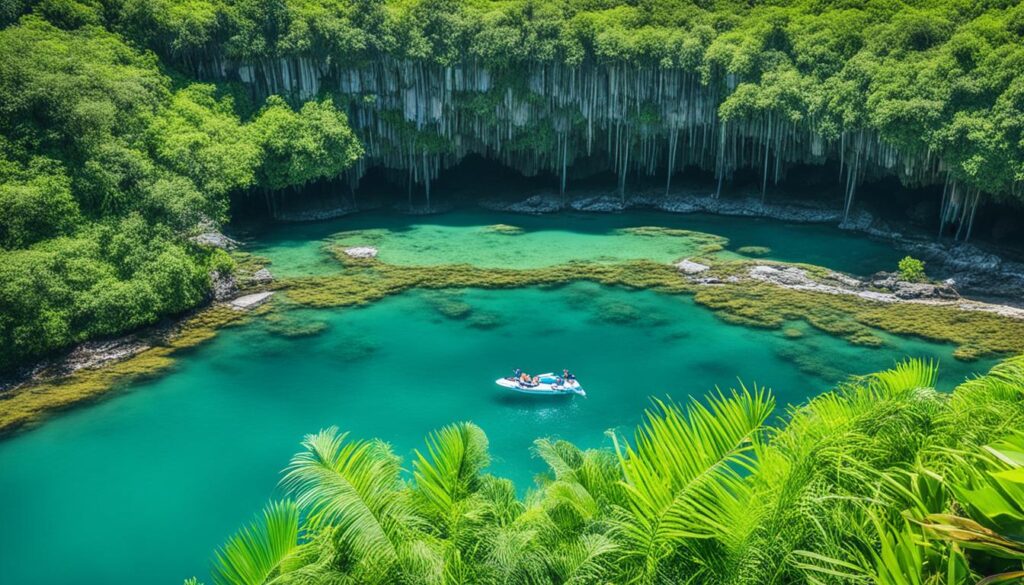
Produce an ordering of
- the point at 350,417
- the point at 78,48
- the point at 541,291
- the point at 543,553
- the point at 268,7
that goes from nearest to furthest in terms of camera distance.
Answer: the point at 543,553, the point at 350,417, the point at 541,291, the point at 78,48, the point at 268,7

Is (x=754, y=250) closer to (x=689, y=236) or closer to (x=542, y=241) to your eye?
(x=689, y=236)

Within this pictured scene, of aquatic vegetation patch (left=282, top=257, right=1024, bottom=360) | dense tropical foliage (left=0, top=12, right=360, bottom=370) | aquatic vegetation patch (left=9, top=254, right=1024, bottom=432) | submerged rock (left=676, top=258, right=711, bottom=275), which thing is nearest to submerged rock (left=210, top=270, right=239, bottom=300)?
dense tropical foliage (left=0, top=12, right=360, bottom=370)

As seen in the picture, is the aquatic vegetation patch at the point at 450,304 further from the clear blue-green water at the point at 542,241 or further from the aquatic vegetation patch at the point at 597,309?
the clear blue-green water at the point at 542,241

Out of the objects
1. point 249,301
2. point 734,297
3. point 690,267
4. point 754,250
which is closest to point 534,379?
point 734,297

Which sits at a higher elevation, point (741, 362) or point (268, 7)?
point (268, 7)

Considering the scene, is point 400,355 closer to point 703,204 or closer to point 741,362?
point 741,362

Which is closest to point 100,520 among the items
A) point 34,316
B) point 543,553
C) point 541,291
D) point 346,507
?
point 34,316

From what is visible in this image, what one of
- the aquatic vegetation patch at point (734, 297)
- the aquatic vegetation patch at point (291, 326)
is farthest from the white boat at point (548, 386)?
the aquatic vegetation patch at point (291, 326)
